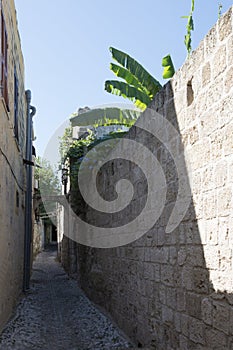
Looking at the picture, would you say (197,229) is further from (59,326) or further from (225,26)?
(59,326)

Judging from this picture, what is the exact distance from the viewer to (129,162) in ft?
20.0

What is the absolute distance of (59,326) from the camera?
6.96m

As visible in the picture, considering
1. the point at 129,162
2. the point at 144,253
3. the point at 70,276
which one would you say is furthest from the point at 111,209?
the point at 70,276

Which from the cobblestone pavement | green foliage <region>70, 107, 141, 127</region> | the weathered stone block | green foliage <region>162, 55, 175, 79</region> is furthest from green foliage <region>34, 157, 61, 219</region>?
the weathered stone block

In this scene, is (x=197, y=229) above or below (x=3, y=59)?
below

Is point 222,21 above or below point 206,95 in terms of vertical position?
above

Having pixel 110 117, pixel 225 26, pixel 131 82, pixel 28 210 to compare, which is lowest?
pixel 28 210

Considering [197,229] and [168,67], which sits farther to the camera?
[168,67]

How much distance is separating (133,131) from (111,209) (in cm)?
180

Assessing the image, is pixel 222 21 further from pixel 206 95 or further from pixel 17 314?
pixel 17 314

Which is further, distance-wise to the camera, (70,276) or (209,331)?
(70,276)

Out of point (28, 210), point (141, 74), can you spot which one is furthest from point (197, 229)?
point (28, 210)

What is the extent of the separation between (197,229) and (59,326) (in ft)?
13.7

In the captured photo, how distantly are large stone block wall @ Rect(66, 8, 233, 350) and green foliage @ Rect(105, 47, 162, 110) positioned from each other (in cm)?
217
